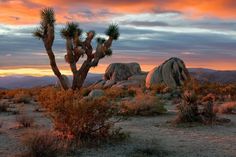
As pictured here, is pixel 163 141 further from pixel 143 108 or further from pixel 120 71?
pixel 120 71

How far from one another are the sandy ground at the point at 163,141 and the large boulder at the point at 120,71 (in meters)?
38.0

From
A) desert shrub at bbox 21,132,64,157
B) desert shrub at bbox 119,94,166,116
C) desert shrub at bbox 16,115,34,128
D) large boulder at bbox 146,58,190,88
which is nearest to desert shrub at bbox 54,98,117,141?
desert shrub at bbox 21,132,64,157

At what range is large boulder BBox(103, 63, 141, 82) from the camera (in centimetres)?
5397

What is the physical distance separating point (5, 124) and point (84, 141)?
5828mm

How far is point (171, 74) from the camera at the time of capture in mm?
42562

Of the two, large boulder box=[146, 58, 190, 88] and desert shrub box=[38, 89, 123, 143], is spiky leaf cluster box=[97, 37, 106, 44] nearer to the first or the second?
A: large boulder box=[146, 58, 190, 88]

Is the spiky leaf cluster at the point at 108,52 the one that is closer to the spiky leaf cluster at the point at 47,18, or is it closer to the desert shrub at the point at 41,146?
the spiky leaf cluster at the point at 47,18

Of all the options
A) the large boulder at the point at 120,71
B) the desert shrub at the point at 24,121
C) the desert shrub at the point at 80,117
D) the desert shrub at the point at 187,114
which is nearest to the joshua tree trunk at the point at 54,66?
the desert shrub at the point at 24,121

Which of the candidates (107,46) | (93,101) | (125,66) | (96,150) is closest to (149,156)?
(96,150)

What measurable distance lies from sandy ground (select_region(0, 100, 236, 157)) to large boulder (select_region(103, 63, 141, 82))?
125 feet

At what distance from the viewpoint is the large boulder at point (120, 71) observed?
177 feet

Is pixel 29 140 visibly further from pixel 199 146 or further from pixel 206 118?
pixel 206 118

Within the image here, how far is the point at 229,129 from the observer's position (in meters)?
14.3

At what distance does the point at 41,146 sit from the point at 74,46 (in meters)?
21.1
